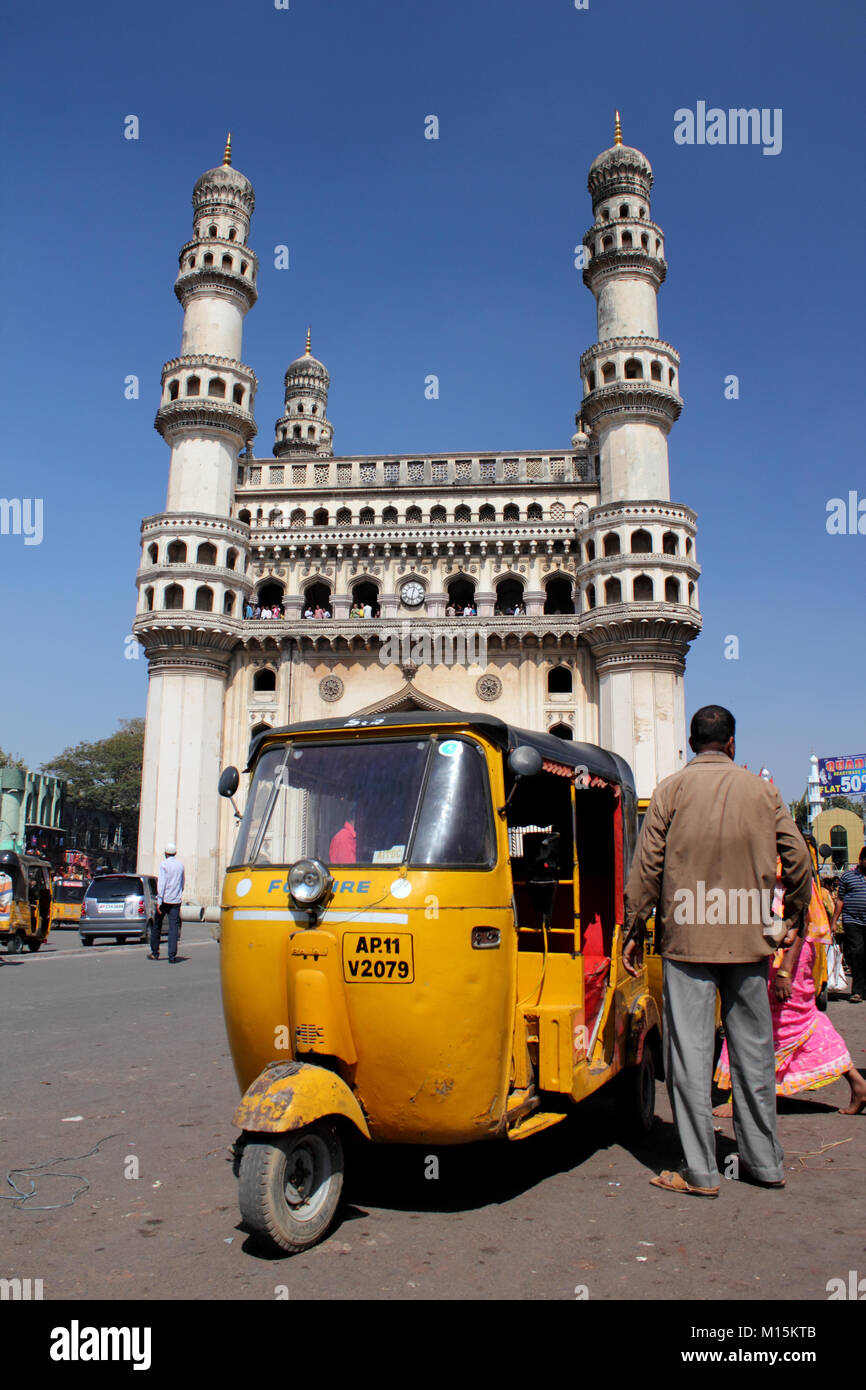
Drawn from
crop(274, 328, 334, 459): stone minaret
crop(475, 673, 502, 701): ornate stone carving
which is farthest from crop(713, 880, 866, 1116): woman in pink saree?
crop(274, 328, 334, 459): stone minaret

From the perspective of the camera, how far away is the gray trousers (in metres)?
4.67

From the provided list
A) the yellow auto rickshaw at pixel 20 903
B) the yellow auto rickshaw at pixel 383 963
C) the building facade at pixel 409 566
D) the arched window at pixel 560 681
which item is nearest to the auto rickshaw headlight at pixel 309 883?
the yellow auto rickshaw at pixel 383 963

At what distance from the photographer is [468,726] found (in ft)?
15.5

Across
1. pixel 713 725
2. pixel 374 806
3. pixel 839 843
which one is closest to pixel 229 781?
pixel 374 806

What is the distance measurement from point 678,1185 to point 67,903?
94.8 feet

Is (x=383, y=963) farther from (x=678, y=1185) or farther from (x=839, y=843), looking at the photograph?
(x=839, y=843)

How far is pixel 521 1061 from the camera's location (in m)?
4.73

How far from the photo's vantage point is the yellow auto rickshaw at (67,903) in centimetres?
2998

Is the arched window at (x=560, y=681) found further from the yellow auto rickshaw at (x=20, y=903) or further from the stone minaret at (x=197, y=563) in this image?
the yellow auto rickshaw at (x=20, y=903)

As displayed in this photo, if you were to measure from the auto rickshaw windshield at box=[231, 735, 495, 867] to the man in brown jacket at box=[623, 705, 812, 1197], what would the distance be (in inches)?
42.1

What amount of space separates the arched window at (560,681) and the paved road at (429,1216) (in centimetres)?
2760

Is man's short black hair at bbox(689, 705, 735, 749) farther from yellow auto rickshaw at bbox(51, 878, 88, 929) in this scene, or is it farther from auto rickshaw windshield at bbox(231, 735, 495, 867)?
yellow auto rickshaw at bbox(51, 878, 88, 929)
